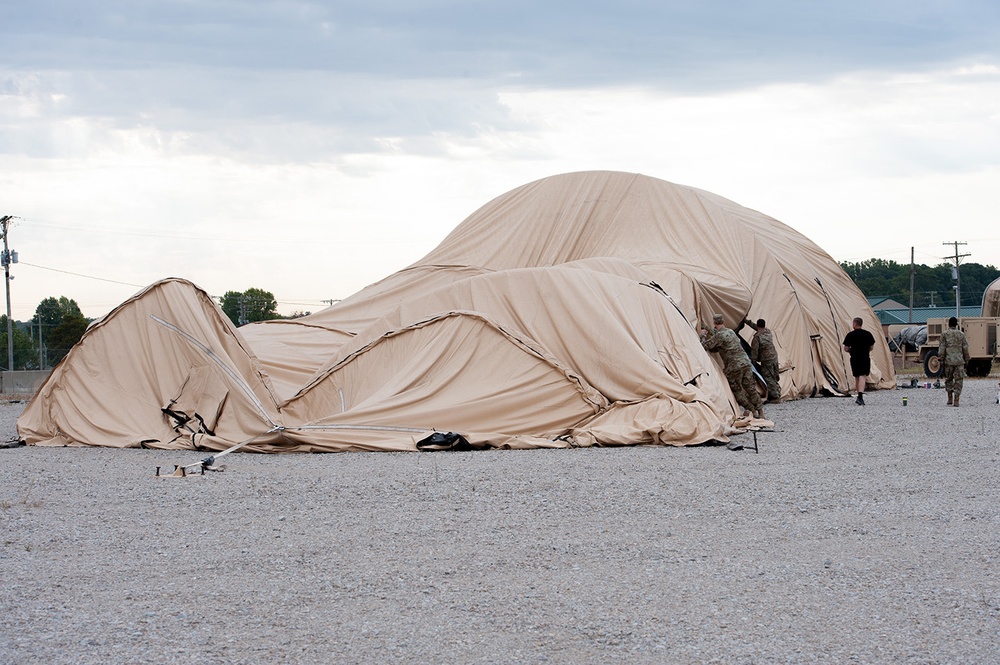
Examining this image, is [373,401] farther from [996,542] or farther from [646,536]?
[996,542]

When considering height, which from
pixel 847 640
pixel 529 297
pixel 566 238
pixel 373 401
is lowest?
pixel 847 640

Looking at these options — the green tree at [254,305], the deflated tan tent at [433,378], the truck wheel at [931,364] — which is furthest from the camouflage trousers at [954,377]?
the green tree at [254,305]

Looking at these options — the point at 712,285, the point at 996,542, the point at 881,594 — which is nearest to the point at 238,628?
the point at 881,594

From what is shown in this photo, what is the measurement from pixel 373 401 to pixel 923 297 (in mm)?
104435

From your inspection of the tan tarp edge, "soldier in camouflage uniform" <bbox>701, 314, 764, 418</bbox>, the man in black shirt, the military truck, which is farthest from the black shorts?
the tan tarp edge

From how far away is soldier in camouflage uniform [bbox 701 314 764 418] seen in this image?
51.8 ft

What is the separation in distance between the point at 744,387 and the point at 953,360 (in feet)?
18.4

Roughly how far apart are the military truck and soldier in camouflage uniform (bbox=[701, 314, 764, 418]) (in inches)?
697

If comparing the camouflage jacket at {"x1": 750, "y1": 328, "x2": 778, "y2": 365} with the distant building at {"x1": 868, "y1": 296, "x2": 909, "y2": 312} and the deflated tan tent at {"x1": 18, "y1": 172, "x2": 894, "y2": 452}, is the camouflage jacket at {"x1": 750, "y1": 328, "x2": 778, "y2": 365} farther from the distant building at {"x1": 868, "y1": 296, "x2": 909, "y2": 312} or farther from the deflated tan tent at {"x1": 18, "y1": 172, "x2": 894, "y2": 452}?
the distant building at {"x1": 868, "y1": 296, "x2": 909, "y2": 312}

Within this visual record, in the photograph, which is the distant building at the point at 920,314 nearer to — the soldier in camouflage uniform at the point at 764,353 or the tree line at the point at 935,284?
the tree line at the point at 935,284

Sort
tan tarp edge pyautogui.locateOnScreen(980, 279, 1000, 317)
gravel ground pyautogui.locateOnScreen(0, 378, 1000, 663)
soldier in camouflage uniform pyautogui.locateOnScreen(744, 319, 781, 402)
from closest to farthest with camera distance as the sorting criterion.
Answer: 1. gravel ground pyautogui.locateOnScreen(0, 378, 1000, 663)
2. soldier in camouflage uniform pyautogui.locateOnScreen(744, 319, 781, 402)
3. tan tarp edge pyautogui.locateOnScreen(980, 279, 1000, 317)

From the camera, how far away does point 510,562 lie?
6.20 meters

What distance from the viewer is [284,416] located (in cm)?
1380

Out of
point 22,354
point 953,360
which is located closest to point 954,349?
point 953,360
